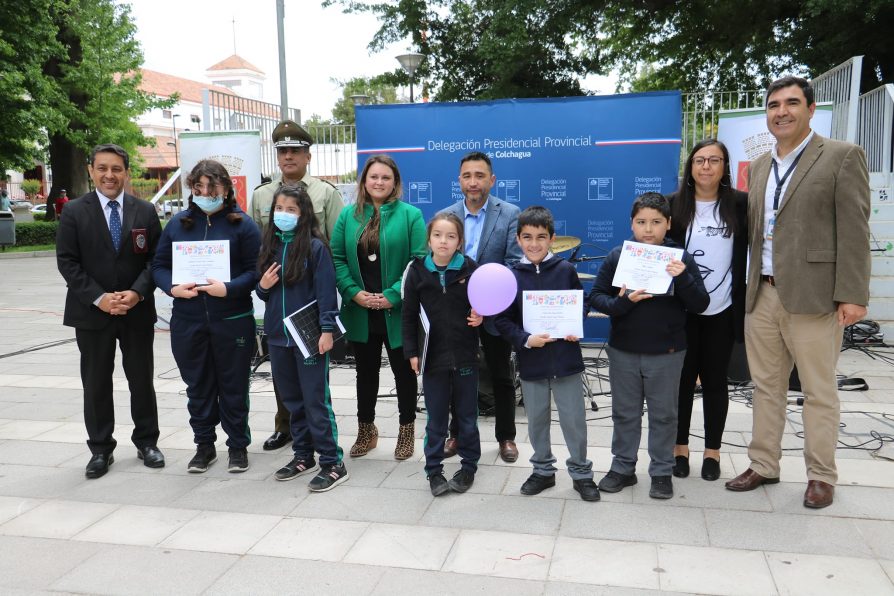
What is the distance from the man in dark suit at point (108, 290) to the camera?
413 centimetres

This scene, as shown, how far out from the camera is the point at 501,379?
4348 millimetres

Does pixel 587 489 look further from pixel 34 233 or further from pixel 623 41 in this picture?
pixel 34 233

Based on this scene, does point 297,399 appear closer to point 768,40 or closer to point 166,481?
point 166,481

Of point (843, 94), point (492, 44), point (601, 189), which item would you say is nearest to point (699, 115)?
point (601, 189)

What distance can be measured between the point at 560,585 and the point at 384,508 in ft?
3.78

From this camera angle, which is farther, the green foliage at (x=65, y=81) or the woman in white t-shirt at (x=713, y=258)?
the green foliage at (x=65, y=81)

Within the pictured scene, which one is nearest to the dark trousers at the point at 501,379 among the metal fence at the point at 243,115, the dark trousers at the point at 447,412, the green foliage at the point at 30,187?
the dark trousers at the point at 447,412

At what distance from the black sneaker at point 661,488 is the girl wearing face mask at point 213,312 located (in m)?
2.43

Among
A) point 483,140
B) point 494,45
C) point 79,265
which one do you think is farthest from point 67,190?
point 79,265

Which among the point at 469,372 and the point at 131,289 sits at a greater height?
the point at 131,289

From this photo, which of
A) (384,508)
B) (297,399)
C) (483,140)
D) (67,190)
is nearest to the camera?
(384,508)

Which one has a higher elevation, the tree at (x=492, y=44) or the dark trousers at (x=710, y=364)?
the tree at (x=492, y=44)

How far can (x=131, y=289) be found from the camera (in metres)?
4.20

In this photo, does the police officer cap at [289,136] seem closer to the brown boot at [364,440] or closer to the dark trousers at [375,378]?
the dark trousers at [375,378]
